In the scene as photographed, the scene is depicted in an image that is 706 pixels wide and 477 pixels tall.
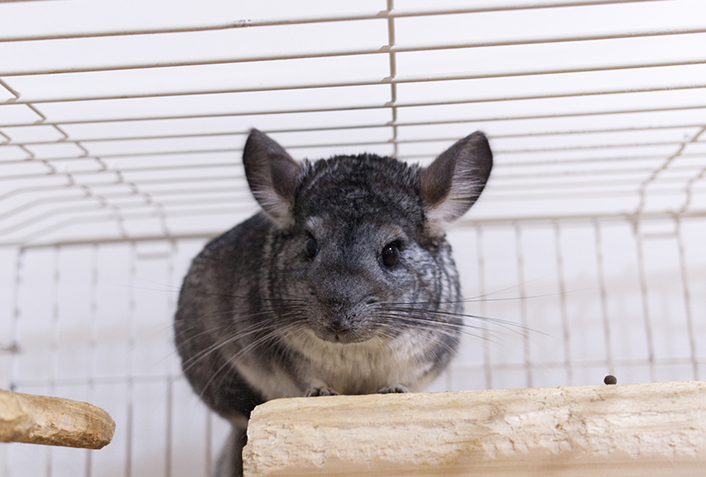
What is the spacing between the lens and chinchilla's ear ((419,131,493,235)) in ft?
5.41

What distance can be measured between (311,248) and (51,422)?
2.63 ft

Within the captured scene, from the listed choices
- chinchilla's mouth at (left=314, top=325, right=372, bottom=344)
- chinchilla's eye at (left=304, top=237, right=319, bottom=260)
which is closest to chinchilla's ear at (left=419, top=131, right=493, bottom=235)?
chinchilla's eye at (left=304, top=237, right=319, bottom=260)

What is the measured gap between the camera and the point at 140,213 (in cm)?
248

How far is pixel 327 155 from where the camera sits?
2.27 m

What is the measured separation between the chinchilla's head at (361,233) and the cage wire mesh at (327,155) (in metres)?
0.12

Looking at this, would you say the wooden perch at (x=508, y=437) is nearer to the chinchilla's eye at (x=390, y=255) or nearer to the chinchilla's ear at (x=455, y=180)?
the chinchilla's eye at (x=390, y=255)

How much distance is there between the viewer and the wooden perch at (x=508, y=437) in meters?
1.08

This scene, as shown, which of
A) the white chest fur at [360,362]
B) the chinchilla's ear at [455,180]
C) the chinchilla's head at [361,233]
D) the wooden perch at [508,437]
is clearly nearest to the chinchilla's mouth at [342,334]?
the chinchilla's head at [361,233]

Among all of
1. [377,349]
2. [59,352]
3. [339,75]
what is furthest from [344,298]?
[59,352]

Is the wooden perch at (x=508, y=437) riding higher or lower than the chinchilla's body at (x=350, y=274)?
lower

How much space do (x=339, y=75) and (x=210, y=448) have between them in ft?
5.25

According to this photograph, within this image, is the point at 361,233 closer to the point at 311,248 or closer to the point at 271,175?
the point at 311,248

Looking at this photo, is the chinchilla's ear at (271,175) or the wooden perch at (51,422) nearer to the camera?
the wooden perch at (51,422)

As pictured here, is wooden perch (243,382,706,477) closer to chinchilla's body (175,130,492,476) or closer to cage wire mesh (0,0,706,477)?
chinchilla's body (175,130,492,476)
